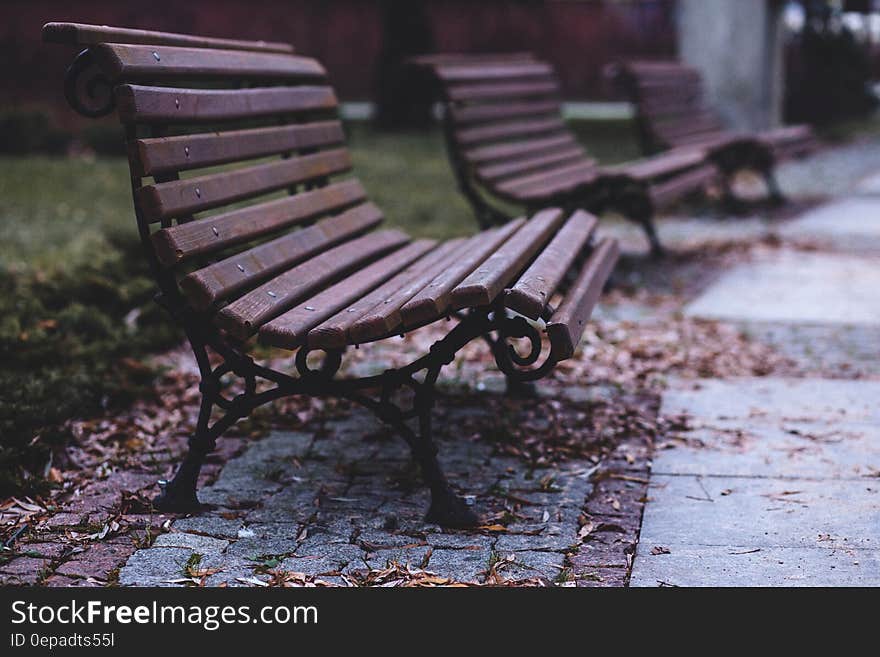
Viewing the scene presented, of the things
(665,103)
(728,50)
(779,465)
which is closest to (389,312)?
(779,465)

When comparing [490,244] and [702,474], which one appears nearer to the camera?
[702,474]

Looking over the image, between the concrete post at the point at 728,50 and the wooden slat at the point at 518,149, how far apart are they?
634 centimetres

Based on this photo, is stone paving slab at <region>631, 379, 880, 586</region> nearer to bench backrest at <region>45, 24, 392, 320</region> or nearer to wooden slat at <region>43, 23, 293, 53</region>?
bench backrest at <region>45, 24, 392, 320</region>

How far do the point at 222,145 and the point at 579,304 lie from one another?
1.17 m

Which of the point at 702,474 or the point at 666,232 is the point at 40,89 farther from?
the point at 702,474

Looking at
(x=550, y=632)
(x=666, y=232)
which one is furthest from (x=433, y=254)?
(x=666, y=232)

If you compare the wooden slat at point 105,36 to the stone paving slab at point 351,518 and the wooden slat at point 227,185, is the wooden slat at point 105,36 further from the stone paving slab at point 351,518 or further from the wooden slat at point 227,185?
the stone paving slab at point 351,518

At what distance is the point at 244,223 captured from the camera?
3.69 metres

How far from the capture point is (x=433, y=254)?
4.56 m

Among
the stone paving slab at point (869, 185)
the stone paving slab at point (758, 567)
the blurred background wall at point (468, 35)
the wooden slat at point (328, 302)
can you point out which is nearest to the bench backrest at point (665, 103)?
the stone paving slab at point (869, 185)

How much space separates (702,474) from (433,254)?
1.34 metres

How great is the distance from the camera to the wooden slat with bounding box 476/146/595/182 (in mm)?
6355

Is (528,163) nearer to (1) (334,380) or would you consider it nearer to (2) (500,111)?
(2) (500,111)

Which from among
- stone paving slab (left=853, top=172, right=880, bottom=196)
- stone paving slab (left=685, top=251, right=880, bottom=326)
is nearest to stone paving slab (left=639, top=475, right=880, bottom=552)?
stone paving slab (left=685, top=251, right=880, bottom=326)
